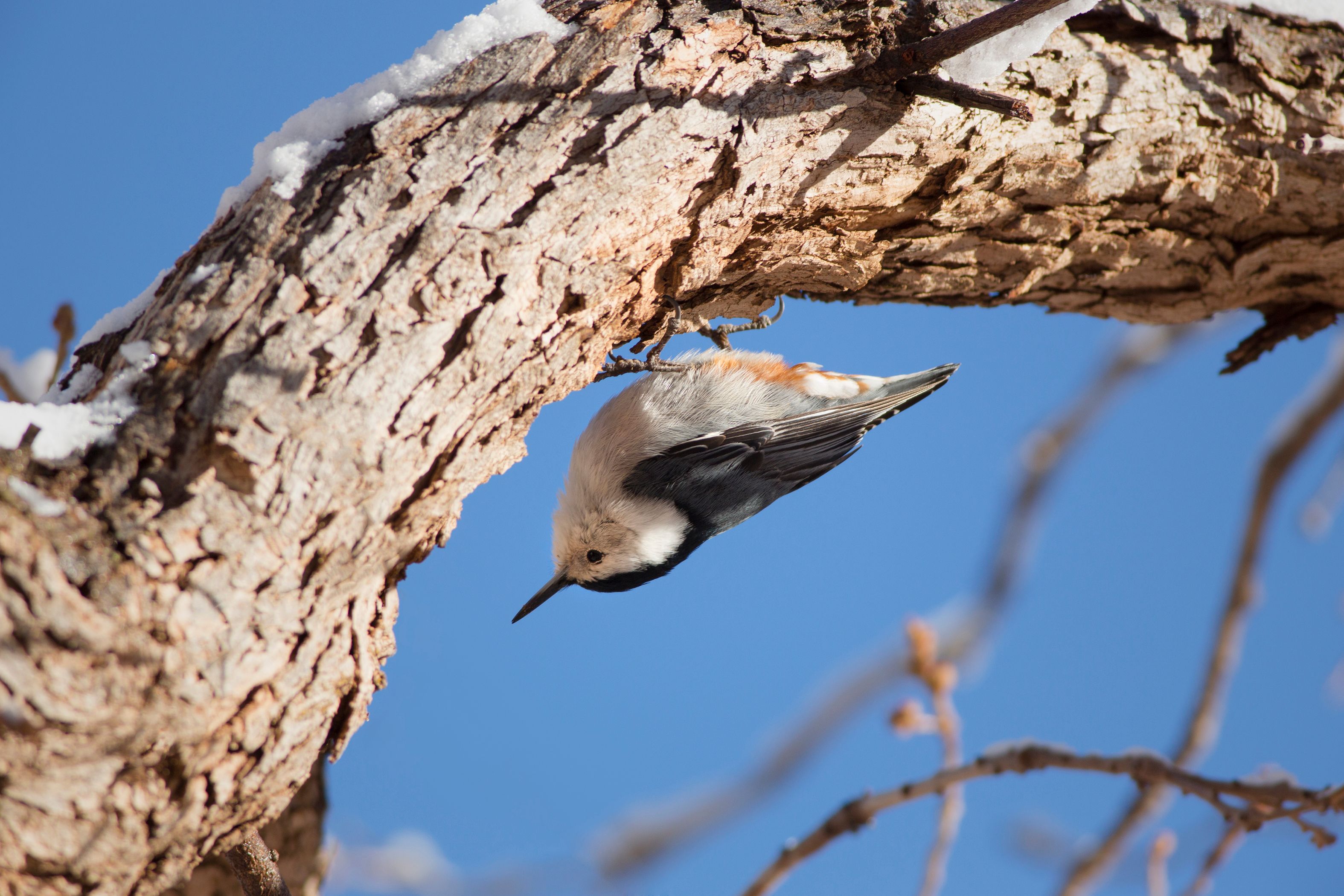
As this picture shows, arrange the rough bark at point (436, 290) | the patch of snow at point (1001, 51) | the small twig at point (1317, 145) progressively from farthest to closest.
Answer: the small twig at point (1317, 145), the patch of snow at point (1001, 51), the rough bark at point (436, 290)

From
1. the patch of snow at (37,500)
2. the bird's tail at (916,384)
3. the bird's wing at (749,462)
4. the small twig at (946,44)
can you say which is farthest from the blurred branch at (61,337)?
the bird's tail at (916,384)

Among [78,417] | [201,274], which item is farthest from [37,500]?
[201,274]

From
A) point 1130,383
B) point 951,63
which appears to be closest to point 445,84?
point 951,63

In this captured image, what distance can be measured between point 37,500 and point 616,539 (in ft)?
4.57

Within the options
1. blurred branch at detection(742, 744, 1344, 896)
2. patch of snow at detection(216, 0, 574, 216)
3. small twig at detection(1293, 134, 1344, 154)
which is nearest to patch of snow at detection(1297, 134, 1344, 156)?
small twig at detection(1293, 134, 1344, 154)

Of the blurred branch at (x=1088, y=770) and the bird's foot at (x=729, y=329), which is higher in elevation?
the bird's foot at (x=729, y=329)

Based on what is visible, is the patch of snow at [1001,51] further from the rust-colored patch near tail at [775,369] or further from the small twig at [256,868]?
the small twig at [256,868]

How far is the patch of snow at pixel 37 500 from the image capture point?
1.21m

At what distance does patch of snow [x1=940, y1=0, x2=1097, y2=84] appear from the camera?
5.66 ft

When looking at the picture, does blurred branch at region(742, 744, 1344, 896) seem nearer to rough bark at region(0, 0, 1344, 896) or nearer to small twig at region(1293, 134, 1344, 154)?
rough bark at region(0, 0, 1344, 896)

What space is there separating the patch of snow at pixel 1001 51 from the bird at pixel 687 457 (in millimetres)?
906

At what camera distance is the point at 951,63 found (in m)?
1.75

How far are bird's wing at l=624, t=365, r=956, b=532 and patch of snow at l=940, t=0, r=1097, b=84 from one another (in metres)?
0.92

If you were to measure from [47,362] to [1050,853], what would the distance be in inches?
129
